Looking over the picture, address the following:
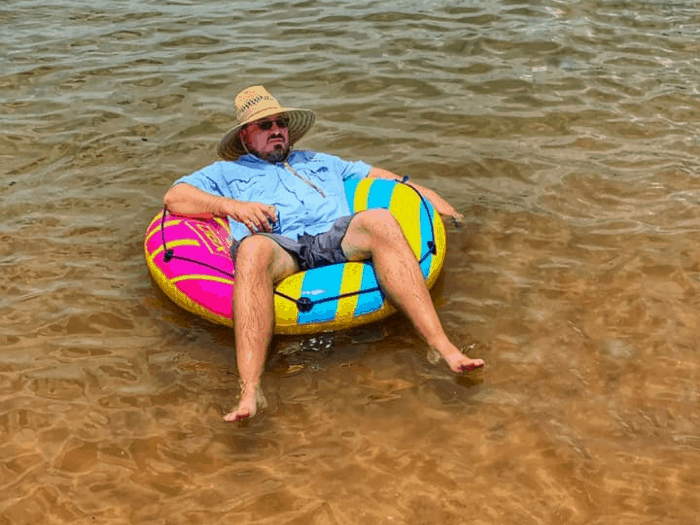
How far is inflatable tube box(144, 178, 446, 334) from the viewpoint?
4512 millimetres

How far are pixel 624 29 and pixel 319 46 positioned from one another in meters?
3.69

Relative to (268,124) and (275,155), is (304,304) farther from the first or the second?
(268,124)

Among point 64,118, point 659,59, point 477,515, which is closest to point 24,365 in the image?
point 477,515

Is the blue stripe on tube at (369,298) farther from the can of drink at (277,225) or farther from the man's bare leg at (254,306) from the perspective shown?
the can of drink at (277,225)

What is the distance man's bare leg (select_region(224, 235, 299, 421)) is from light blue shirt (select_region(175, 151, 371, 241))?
0.42 meters

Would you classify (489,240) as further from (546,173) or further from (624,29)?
(624,29)

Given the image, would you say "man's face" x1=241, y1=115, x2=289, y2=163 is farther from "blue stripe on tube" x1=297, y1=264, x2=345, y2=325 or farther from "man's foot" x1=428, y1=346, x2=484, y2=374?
"man's foot" x1=428, y1=346, x2=484, y2=374

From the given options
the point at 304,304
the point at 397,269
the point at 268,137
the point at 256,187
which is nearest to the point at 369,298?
the point at 397,269

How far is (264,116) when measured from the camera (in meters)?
5.02

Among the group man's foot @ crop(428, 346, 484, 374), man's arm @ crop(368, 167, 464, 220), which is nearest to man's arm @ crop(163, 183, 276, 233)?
man's arm @ crop(368, 167, 464, 220)

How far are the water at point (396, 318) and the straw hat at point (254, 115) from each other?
108 centimetres

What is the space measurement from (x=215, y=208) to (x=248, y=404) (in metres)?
1.42

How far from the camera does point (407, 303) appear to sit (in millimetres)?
4414

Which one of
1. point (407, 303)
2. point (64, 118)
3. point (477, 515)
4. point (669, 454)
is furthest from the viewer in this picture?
point (64, 118)
